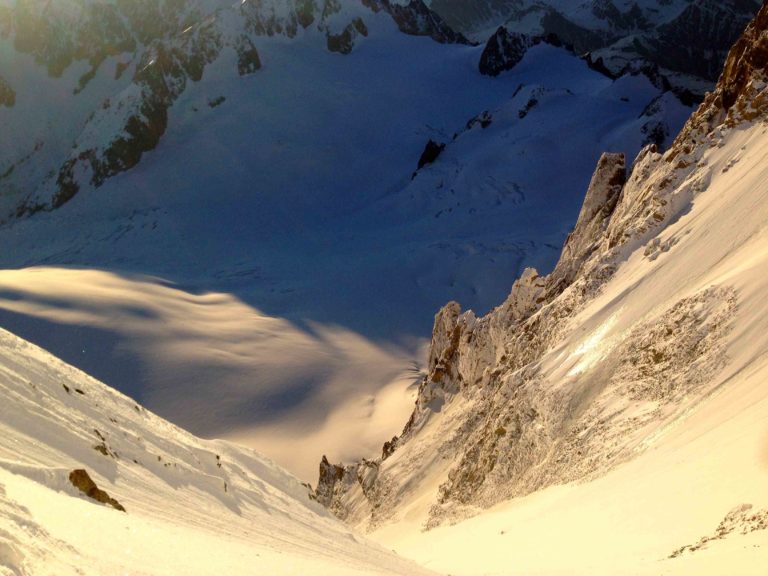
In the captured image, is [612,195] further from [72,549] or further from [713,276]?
[72,549]

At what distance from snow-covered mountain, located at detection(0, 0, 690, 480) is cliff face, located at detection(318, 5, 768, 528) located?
10.7 meters

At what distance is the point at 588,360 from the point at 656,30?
536 feet

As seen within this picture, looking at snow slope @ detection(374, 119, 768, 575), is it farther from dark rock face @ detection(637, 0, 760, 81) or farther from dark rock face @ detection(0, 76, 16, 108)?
dark rock face @ detection(637, 0, 760, 81)

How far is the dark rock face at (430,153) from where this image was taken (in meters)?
84.0

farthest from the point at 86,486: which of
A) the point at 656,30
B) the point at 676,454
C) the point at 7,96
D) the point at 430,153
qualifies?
the point at 656,30

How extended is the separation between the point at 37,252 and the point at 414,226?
3410 cm

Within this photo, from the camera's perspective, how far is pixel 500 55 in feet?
346

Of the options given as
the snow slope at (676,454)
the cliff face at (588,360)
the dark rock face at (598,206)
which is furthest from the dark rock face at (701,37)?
the snow slope at (676,454)

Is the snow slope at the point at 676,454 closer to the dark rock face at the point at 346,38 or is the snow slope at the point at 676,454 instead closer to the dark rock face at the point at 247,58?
the dark rock face at the point at 247,58

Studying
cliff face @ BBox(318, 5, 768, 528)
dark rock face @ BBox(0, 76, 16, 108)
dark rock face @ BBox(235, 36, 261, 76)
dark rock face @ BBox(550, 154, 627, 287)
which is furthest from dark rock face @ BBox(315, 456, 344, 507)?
dark rock face @ BBox(0, 76, 16, 108)

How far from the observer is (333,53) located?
103 metres

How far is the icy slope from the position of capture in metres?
7.90

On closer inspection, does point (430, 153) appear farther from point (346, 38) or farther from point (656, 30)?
point (656, 30)

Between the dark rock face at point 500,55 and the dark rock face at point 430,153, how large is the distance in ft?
78.7
